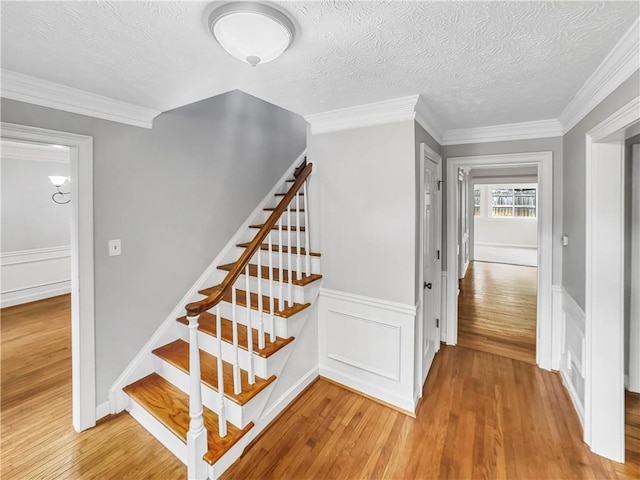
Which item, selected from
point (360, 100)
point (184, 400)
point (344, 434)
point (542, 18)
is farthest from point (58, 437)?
point (542, 18)

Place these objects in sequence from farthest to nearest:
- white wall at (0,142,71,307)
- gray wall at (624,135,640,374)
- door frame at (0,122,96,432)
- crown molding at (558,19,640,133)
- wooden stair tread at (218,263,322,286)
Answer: white wall at (0,142,71,307) < wooden stair tread at (218,263,322,286) < gray wall at (624,135,640,374) < door frame at (0,122,96,432) < crown molding at (558,19,640,133)

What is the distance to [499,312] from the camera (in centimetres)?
417

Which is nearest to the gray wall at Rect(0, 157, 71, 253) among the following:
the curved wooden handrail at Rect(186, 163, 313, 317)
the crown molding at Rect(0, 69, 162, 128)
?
the crown molding at Rect(0, 69, 162, 128)

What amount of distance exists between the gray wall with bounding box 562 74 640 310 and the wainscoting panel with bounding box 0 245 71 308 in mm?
6825

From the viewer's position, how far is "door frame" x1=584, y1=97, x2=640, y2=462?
1.71 metres

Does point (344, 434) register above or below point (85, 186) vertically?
below

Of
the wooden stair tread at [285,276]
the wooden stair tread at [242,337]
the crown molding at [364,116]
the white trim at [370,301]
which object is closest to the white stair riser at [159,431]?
the wooden stair tread at [242,337]

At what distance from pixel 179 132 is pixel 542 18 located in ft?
8.13

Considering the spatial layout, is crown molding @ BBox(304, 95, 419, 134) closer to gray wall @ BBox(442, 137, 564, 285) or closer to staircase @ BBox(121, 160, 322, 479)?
staircase @ BBox(121, 160, 322, 479)

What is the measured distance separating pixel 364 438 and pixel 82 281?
→ 7.13 ft

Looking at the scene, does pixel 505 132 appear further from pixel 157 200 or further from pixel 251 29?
pixel 157 200

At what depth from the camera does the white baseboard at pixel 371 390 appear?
215 centimetres

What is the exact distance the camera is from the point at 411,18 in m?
1.13

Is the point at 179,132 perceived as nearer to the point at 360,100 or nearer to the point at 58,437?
the point at 360,100
